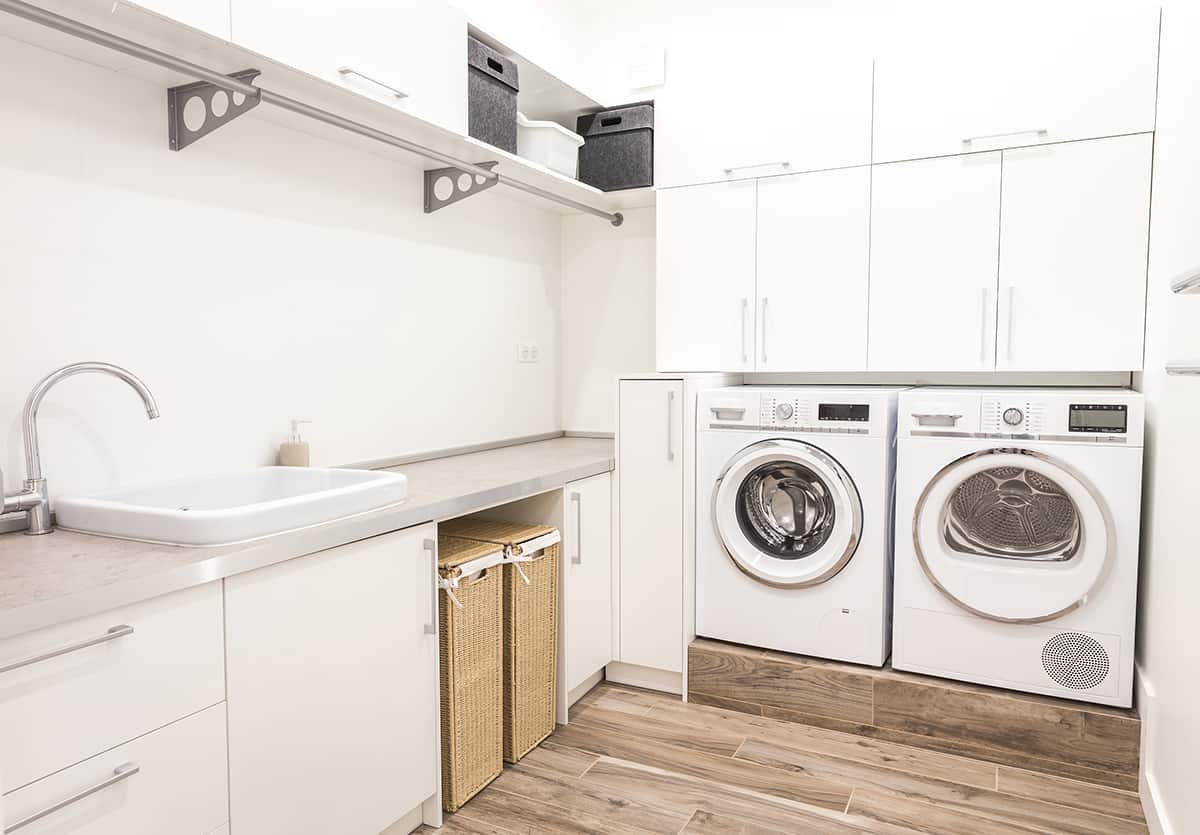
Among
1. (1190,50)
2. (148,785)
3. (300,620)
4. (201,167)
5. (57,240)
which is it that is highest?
(1190,50)

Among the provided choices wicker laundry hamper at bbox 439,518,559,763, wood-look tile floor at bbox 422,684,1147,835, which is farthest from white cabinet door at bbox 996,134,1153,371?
wicker laundry hamper at bbox 439,518,559,763

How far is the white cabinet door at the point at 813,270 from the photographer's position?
283cm

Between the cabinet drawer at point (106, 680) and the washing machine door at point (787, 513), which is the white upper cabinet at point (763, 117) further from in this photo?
the cabinet drawer at point (106, 680)

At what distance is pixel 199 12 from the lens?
63.4 inches

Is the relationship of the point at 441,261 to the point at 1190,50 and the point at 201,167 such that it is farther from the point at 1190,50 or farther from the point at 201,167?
the point at 1190,50

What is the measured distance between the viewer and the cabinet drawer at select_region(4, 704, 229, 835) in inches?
47.0

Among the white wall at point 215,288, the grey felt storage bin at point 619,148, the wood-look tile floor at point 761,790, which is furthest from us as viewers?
the grey felt storage bin at point 619,148

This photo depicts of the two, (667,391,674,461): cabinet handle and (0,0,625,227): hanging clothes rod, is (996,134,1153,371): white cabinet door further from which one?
(0,0,625,227): hanging clothes rod

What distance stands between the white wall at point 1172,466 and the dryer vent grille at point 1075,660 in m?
0.11

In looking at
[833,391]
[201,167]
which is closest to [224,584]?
[201,167]

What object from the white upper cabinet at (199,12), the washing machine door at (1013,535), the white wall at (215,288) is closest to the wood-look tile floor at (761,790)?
the washing machine door at (1013,535)

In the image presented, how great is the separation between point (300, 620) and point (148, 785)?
0.38 metres

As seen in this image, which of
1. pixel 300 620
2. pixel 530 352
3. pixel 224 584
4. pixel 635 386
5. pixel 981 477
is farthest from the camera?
pixel 530 352

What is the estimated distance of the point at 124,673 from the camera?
4.25ft
